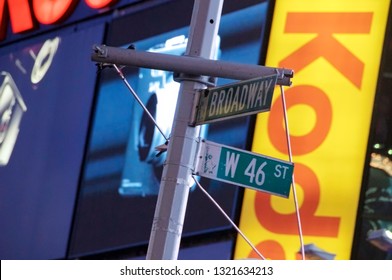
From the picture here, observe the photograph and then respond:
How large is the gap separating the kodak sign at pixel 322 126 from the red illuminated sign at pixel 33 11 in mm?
4747

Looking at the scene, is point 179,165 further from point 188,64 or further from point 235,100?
point 188,64

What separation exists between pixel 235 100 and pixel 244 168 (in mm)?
615

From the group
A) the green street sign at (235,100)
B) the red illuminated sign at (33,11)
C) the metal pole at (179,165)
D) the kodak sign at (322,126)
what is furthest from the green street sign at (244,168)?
the red illuminated sign at (33,11)

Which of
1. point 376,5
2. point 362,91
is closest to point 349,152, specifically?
point 362,91

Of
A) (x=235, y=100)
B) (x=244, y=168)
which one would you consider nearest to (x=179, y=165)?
(x=244, y=168)

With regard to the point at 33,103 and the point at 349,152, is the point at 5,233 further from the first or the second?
the point at 349,152

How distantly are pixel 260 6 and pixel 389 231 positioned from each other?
444 centimetres

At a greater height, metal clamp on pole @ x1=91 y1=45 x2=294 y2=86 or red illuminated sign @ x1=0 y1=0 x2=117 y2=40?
red illuminated sign @ x1=0 y1=0 x2=117 y2=40

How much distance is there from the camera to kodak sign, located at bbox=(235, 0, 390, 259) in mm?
18125

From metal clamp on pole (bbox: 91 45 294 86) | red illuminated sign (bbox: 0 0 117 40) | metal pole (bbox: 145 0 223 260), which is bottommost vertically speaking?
metal pole (bbox: 145 0 223 260)

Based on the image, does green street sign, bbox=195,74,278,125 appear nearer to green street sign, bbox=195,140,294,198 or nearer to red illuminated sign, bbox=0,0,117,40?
green street sign, bbox=195,140,294,198

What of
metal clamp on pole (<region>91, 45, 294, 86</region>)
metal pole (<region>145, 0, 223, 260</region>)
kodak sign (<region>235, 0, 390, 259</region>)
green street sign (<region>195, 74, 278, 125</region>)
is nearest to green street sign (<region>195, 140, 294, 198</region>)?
metal pole (<region>145, 0, 223, 260</region>)

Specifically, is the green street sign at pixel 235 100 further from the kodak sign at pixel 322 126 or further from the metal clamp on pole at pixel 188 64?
the kodak sign at pixel 322 126

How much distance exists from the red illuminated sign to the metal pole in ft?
38.7
